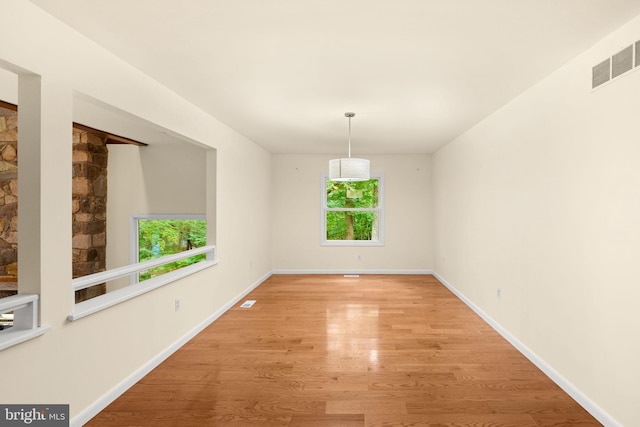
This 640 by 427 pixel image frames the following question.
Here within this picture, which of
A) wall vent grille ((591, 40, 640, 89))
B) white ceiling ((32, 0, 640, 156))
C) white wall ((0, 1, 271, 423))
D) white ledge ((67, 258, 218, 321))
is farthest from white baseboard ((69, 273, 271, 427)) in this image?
wall vent grille ((591, 40, 640, 89))

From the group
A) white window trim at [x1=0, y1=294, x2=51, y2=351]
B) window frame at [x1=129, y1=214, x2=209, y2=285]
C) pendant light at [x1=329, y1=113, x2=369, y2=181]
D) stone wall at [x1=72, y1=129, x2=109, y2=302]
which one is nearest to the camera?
white window trim at [x1=0, y1=294, x2=51, y2=351]

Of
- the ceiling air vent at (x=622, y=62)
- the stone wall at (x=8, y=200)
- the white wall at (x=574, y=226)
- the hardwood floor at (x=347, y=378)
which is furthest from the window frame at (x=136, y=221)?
the ceiling air vent at (x=622, y=62)

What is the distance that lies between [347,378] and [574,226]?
200 centimetres

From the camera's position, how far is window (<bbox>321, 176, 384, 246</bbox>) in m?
7.26

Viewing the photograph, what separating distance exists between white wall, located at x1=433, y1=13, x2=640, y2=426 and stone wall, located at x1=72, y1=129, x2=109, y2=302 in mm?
5372

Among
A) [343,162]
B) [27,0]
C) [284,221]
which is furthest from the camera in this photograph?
[284,221]

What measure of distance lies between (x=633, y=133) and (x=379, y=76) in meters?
1.72

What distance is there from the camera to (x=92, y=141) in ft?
16.9

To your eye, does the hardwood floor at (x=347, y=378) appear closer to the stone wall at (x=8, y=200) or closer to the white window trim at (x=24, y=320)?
the white window trim at (x=24, y=320)

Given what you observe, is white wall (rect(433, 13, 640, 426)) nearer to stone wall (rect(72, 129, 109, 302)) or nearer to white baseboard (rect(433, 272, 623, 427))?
white baseboard (rect(433, 272, 623, 427))

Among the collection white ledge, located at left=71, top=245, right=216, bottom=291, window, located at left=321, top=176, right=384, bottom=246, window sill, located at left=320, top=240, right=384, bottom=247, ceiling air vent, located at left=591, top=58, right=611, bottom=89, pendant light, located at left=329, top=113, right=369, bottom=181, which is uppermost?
ceiling air vent, located at left=591, top=58, right=611, bottom=89

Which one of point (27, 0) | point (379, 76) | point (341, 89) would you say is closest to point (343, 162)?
point (341, 89)

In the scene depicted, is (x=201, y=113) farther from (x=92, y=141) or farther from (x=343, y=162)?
(x=92, y=141)

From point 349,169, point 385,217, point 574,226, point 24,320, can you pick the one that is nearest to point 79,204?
point 24,320
